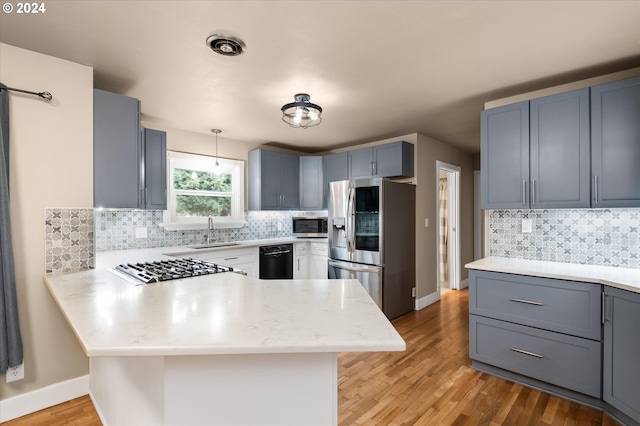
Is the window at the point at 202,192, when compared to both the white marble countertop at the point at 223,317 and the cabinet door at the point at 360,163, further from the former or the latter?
the white marble countertop at the point at 223,317

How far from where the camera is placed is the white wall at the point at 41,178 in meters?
1.96

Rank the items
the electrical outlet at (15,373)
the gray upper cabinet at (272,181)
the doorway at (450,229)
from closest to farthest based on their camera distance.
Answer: the electrical outlet at (15,373)
the gray upper cabinet at (272,181)
the doorway at (450,229)

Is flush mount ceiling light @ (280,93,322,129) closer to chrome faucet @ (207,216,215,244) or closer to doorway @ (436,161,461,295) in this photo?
chrome faucet @ (207,216,215,244)

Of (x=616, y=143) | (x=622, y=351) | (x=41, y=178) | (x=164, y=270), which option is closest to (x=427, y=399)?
(x=622, y=351)

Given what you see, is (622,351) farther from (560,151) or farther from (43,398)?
(43,398)

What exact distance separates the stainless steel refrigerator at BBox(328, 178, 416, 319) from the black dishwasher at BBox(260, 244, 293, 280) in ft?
2.22

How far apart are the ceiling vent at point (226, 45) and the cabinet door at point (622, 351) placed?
2823mm

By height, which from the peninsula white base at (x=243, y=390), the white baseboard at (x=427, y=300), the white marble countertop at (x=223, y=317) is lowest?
the white baseboard at (x=427, y=300)

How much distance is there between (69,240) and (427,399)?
276cm

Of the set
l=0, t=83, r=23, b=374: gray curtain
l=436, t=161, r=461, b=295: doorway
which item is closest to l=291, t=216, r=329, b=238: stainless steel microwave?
l=436, t=161, r=461, b=295: doorway

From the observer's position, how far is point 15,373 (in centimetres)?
194

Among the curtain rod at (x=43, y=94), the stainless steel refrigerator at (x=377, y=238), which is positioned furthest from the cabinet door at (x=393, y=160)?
the curtain rod at (x=43, y=94)

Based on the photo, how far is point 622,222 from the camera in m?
2.34

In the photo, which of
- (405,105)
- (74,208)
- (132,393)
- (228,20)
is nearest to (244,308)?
(132,393)
